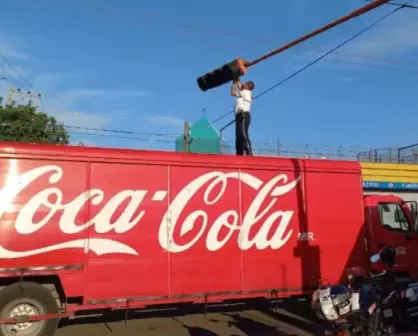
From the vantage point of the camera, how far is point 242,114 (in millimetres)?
12398

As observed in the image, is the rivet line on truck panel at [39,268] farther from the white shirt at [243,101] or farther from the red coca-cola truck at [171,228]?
the white shirt at [243,101]

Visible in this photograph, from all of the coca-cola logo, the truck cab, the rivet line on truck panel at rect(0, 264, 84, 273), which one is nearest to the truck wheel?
the rivet line on truck panel at rect(0, 264, 84, 273)

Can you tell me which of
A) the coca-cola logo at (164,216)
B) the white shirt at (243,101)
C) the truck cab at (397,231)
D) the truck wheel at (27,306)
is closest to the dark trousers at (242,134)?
the white shirt at (243,101)

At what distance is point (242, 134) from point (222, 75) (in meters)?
2.98

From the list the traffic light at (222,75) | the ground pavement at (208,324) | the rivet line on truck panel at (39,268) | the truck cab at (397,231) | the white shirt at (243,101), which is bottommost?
the ground pavement at (208,324)

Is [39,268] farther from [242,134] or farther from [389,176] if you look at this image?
[389,176]

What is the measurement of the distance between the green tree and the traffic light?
22.9m

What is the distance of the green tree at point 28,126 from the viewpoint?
30.9 metres

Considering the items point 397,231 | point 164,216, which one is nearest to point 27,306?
point 164,216

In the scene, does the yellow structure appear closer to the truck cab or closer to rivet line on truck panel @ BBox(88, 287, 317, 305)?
the truck cab

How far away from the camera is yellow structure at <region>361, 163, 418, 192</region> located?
85.1 feet

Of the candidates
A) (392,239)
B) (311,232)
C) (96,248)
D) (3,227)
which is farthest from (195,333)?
(392,239)

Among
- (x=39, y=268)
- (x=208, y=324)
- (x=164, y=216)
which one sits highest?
(x=164, y=216)

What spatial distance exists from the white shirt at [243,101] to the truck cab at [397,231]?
11.3ft
